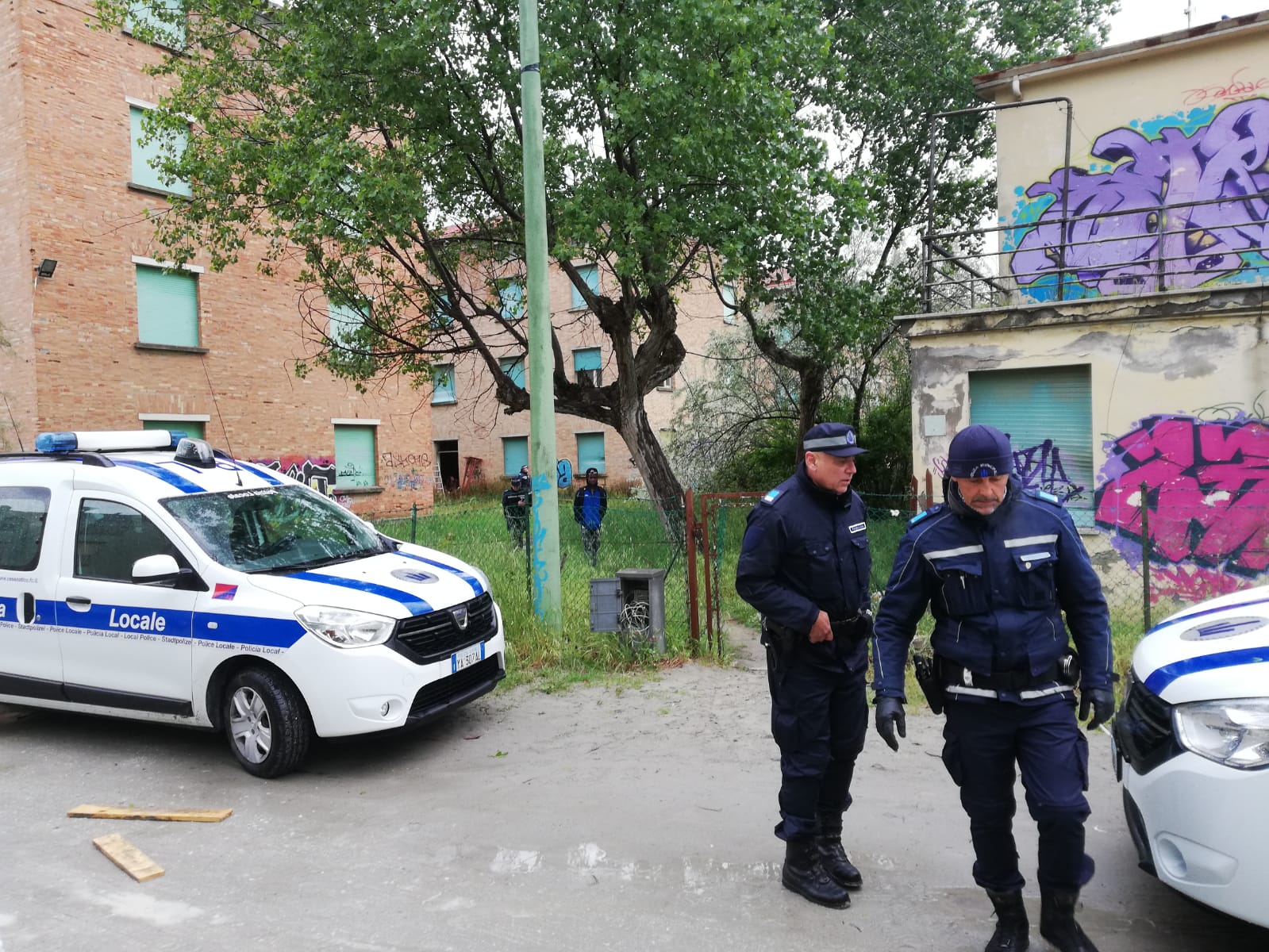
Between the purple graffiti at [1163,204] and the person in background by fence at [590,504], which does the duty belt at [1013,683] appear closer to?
the purple graffiti at [1163,204]

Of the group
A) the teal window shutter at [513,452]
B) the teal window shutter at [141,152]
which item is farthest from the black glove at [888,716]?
the teal window shutter at [513,452]

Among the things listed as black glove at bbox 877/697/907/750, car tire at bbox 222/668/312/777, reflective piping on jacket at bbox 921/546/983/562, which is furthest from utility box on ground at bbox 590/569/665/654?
reflective piping on jacket at bbox 921/546/983/562

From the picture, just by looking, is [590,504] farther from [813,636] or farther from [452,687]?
[813,636]

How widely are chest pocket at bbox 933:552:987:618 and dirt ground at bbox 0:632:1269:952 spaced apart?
120 centimetres

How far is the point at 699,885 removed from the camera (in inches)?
141

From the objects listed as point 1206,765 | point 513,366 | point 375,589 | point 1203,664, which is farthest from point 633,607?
point 513,366

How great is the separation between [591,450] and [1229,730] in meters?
26.2

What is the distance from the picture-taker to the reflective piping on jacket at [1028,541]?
9.53ft

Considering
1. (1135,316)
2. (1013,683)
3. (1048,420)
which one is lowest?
(1013,683)

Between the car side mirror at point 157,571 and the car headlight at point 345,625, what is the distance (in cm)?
83

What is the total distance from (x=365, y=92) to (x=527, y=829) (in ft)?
30.7

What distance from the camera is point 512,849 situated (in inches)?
157

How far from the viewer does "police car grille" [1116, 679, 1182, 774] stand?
9.18ft

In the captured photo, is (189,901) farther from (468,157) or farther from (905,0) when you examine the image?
(905,0)
